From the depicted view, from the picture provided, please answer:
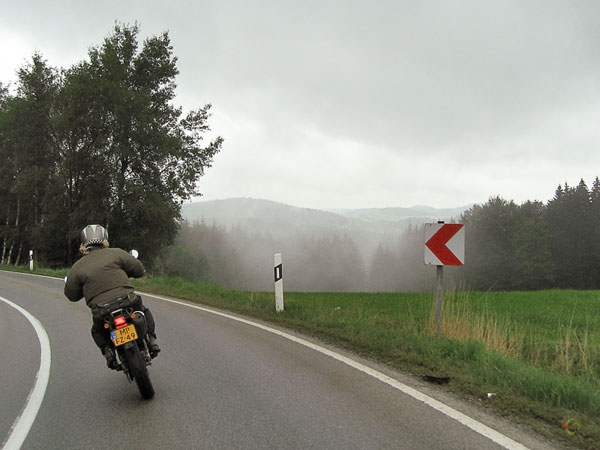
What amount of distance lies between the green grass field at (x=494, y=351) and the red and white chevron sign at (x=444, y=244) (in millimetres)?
1252

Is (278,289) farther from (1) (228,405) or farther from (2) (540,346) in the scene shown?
(1) (228,405)

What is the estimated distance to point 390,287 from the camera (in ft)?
309

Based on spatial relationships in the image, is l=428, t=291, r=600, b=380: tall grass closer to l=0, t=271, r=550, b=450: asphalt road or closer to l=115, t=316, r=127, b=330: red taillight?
l=0, t=271, r=550, b=450: asphalt road

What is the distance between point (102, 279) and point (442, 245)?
513 cm

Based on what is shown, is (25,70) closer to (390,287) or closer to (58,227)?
(58,227)

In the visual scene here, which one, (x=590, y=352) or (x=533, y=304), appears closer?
(x=590, y=352)

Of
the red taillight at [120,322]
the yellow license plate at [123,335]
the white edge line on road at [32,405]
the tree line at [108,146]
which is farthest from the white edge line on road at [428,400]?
the tree line at [108,146]

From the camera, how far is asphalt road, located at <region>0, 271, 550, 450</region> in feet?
11.0

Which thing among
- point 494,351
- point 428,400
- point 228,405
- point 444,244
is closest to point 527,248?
point 444,244

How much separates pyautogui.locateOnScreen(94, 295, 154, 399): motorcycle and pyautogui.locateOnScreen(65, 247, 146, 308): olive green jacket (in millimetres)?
142

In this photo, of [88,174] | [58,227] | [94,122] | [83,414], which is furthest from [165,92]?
[83,414]

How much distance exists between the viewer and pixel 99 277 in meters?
4.43

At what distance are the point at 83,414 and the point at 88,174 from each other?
2735 cm

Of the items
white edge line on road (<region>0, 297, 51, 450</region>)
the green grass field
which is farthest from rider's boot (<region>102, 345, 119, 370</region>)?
the green grass field
